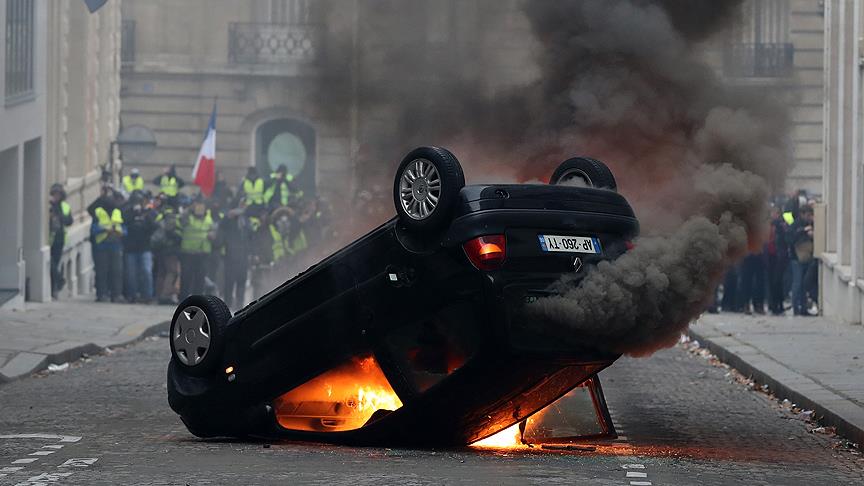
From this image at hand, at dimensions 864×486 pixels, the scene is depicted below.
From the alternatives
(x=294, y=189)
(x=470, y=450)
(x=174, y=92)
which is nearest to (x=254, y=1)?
(x=174, y=92)

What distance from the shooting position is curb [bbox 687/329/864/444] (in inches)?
450

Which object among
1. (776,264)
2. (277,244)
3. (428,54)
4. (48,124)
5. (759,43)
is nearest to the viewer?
(759,43)

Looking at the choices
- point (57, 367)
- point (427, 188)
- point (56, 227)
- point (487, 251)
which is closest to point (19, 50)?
point (56, 227)

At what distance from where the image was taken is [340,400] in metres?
10.1

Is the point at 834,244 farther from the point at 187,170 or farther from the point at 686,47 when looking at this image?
the point at 187,170

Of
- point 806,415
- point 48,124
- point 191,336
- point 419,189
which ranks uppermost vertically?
point 48,124

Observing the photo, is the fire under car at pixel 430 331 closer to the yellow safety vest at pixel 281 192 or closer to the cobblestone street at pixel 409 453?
the cobblestone street at pixel 409 453

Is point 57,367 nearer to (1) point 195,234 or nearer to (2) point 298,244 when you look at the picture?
(1) point 195,234

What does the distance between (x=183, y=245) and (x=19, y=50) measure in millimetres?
4019

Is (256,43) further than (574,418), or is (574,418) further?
(256,43)

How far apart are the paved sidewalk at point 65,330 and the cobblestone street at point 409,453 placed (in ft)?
7.21

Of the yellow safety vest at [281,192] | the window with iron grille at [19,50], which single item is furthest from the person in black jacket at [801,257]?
the window with iron grille at [19,50]

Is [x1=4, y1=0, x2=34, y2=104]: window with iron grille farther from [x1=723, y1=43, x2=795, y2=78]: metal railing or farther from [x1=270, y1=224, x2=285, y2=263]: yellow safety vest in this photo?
[x1=723, y1=43, x2=795, y2=78]: metal railing

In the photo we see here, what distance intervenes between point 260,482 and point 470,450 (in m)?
1.98
